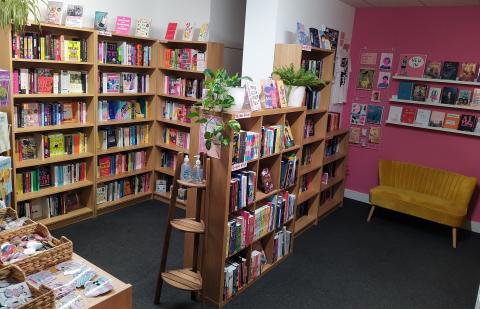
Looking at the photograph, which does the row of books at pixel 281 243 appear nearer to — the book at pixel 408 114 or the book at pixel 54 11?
the book at pixel 408 114

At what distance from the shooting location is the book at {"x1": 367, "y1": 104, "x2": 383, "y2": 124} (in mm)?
5435

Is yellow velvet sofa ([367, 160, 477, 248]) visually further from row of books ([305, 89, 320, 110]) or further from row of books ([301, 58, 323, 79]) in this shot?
row of books ([301, 58, 323, 79])

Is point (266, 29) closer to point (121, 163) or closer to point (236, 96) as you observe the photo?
point (236, 96)

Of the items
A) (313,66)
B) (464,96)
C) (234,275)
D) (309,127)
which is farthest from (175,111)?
(464,96)

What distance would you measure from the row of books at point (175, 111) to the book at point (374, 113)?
2.48m

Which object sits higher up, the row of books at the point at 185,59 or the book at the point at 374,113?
the row of books at the point at 185,59

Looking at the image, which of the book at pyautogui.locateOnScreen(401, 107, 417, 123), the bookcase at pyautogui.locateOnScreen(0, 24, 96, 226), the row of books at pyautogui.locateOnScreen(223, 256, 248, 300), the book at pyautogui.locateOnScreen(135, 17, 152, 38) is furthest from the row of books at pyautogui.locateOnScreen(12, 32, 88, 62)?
the book at pyautogui.locateOnScreen(401, 107, 417, 123)

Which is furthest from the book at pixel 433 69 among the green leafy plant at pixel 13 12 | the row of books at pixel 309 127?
the green leafy plant at pixel 13 12

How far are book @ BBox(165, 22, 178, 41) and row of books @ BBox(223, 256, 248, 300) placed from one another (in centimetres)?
277

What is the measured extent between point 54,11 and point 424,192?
182 inches

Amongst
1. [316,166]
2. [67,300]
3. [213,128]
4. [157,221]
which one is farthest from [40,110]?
[316,166]

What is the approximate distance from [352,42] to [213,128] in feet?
11.5

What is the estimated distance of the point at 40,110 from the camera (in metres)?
3.94

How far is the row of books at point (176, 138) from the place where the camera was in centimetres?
498
